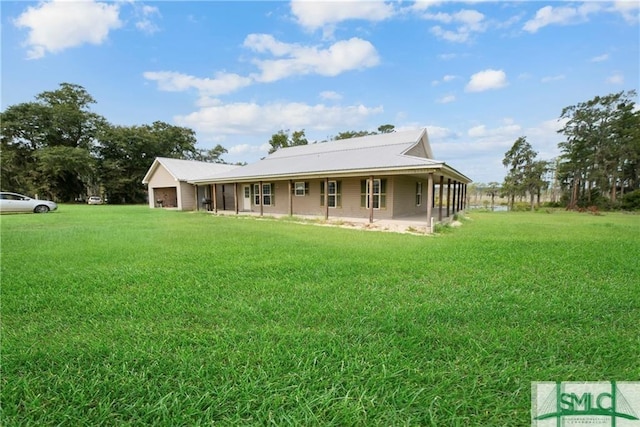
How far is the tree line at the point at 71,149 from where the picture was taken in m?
29.9

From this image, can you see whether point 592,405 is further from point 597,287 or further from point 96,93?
point 96,93

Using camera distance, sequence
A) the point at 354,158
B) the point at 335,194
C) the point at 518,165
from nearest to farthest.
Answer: the point at 354,158 → the point at 335,194 → the point at 518,165

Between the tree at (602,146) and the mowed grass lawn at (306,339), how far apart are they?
32.2 meters

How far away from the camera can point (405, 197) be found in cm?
1471

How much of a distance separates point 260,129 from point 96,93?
821 inches

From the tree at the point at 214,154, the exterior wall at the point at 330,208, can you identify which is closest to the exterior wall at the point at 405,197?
the exterior wall at the point at 330,208

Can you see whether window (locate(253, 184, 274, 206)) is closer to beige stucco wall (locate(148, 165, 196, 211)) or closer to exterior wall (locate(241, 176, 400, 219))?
exterior wall (locate(241, 176, 400, 219))

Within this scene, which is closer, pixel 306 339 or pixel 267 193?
pixel 306 339

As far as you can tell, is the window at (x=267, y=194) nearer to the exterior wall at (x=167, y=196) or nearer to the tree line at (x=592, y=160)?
the exterior wall at (x=167, y=196)

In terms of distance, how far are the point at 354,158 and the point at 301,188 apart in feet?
11.3

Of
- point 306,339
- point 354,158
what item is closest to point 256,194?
point 354,158

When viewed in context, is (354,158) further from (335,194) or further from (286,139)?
(286,139)

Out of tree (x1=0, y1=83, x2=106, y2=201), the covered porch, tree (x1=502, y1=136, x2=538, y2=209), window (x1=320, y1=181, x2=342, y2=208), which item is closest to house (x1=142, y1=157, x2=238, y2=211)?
the covered porch

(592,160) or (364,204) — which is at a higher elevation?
(592,160)
